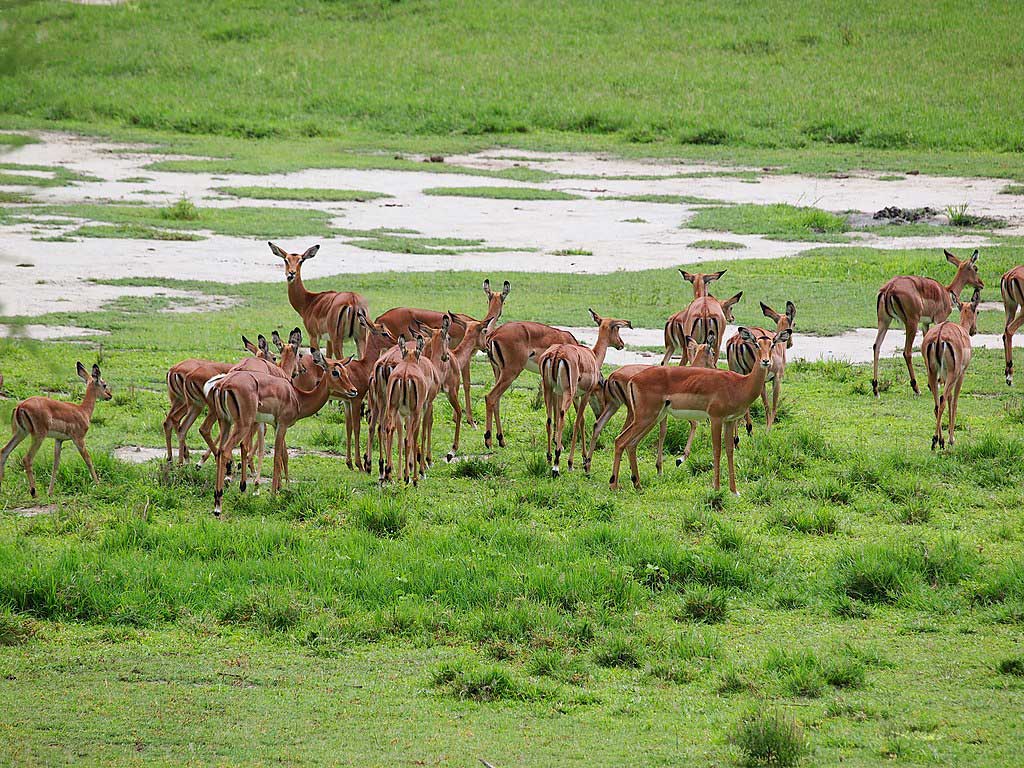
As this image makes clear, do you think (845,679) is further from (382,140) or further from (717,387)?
(382,140)

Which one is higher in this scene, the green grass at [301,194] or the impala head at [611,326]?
the green grass at [301,194]

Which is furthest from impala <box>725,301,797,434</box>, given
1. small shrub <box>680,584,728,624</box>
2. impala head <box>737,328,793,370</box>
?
small shrub <box>680,584,728,624</box>

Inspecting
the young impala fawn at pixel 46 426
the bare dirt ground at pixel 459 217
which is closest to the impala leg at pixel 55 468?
the young impala fawn at pixel 46 426

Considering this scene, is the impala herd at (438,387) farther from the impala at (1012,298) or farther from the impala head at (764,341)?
the impala at (1012,298)

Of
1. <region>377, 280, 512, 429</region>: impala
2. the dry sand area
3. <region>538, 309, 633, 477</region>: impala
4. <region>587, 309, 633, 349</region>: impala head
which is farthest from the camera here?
the dry sand area

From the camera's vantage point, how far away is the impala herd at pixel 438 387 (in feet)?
31.4

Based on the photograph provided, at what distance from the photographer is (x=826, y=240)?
22.8 meters

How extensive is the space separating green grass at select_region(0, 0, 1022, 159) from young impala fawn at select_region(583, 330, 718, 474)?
24.2 metres

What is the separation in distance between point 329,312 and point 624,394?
401 cm

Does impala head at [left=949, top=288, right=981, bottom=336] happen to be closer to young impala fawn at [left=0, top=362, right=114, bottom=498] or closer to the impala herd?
the impala herd

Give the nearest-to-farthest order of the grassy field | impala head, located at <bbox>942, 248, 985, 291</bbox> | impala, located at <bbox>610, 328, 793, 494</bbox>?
the grassy field, impala, located at <bbox>610, 328, 793, 494</bbox>, impala head, located at <bbox>942, 248, 985, 291</bbox>

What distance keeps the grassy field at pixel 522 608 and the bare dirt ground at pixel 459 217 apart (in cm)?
780

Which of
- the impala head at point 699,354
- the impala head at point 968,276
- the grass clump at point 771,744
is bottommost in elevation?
the grass clump at point 771,744

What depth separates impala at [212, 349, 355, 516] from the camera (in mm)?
→ 9258
